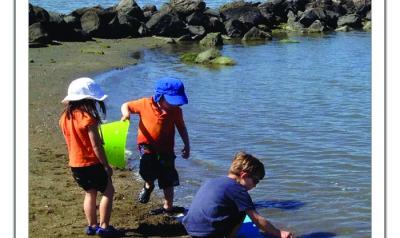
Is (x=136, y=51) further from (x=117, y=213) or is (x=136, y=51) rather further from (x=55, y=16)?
(x=117, y=213)

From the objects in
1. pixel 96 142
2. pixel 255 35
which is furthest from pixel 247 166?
pixel 255 35

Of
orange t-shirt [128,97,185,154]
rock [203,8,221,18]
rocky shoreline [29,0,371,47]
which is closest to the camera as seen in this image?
orange t-shirt [128,97,185,154]

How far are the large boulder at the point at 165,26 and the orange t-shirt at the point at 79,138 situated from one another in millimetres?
23972

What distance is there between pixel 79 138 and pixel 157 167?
1.09 meters

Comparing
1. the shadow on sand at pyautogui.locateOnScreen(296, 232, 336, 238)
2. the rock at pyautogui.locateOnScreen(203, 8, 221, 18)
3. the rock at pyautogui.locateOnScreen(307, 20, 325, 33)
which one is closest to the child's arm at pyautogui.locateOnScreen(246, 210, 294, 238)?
the shadow on sand at pyautogui.locateOnScreen(296, 232, 336, 238)

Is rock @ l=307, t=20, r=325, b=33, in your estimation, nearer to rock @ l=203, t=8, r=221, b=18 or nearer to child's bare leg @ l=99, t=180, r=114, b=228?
rock @ l=203, t=8, r=221, b=18

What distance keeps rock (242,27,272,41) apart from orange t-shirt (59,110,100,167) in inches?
931

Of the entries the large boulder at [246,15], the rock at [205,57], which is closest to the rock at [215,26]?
the large boulder at [246,15]

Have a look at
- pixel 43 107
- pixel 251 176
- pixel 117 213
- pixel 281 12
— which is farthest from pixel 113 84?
pixel 281 12

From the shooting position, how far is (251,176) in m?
5.15

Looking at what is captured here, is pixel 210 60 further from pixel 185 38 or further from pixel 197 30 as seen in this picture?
pixel 197 30

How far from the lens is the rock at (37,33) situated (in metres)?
23.0

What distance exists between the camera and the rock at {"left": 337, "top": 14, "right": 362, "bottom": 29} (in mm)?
34250

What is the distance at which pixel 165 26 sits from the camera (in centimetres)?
2934
